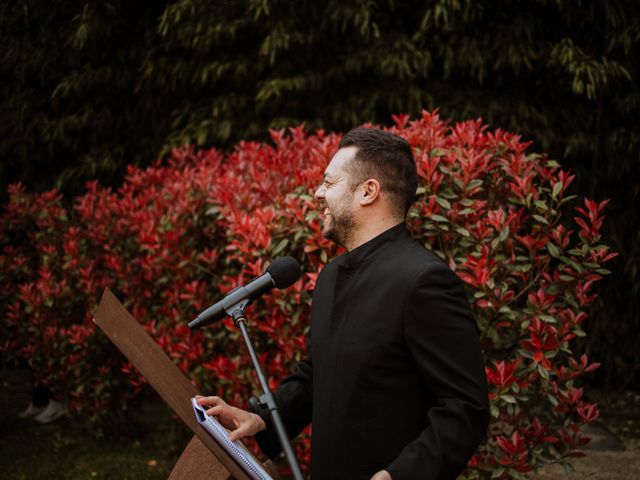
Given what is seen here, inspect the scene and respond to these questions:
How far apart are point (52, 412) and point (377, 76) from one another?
4.71 metres

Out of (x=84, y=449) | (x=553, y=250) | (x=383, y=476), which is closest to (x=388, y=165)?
(x=383, y=476)

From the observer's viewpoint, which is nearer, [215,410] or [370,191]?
[215,410]

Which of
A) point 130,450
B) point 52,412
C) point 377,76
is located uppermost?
point 377,76

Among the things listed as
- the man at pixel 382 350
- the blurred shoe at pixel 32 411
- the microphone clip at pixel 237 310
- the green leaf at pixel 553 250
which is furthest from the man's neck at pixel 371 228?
the blurred shoe at pixel 32 411

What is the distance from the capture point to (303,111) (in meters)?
7.09

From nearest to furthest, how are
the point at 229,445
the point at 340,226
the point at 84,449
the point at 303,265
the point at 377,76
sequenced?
1. the point at 229,445
2. the point at 340,226
3. the point at 303,265
4. the point at 84,449
5. the point at 377,76

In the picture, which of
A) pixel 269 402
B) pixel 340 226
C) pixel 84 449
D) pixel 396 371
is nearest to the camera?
pixel 269 402

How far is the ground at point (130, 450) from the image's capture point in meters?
5.32

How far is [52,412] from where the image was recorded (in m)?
6.84

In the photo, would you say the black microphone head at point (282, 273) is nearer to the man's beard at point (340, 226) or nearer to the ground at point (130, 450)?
the man's beard at point (340, 226)

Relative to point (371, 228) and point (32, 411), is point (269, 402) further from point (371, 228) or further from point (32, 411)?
point (32, 411)

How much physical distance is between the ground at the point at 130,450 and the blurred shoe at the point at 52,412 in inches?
2.8

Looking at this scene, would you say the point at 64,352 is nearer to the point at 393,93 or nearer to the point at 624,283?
the point at 393,93

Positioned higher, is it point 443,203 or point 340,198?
point 340,198
